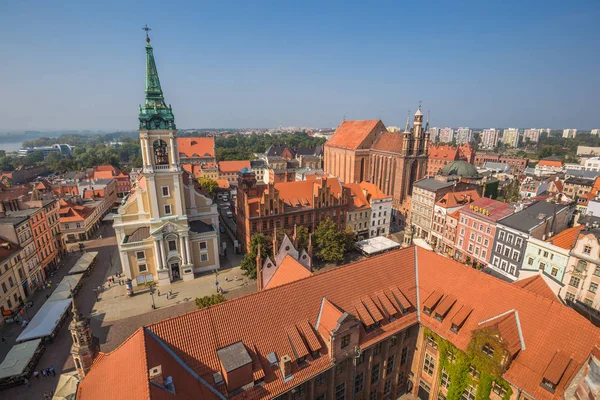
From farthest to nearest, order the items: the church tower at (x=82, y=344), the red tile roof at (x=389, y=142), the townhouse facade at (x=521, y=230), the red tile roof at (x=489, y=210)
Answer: the red tile roof at (x=389, y=142) → the red tile roof at (x=489, y=210) → the townhouse facade at (x=521, y=230) → the church tower at (x=82, y=344)

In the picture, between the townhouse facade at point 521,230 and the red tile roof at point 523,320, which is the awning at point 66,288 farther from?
the townhouse facade at point 521,230

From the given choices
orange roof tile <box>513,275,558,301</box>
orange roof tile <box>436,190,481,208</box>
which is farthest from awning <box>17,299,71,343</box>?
orange roof tile <box>436,190,481,208</box>

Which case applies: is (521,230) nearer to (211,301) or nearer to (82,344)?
(211,301)

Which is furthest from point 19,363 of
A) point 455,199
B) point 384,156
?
point 384,156

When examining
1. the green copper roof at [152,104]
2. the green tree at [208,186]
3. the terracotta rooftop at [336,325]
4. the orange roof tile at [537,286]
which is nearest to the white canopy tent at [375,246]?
the terracotta rooftop at [336,325]

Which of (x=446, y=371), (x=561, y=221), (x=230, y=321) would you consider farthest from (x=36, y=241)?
(x=561, y=221)

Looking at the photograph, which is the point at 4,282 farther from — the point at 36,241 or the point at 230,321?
the point at 230,321

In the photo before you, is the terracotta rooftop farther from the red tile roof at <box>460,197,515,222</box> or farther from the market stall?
the red tile roof at <box>460,197,515,222</box>
